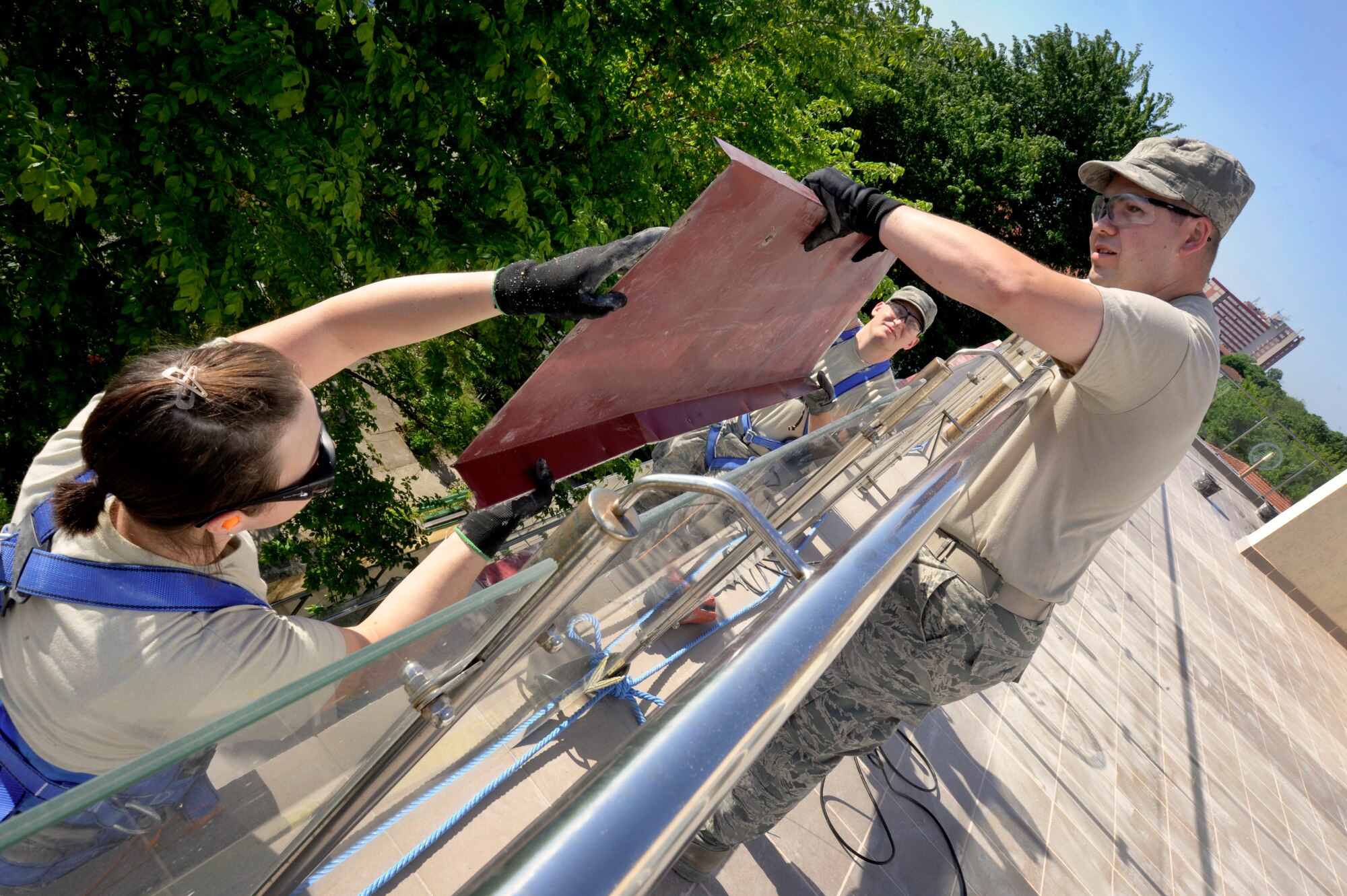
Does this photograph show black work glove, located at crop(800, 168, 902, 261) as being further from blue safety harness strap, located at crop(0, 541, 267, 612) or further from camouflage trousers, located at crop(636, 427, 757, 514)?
camouflage trousers, located at crop(636, 427, 757, 514)

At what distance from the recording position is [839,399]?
3.67 m

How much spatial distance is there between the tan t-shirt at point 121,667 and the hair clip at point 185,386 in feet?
0.79

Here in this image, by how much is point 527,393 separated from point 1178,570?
1034 centimetres

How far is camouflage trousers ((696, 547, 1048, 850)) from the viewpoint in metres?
2.15

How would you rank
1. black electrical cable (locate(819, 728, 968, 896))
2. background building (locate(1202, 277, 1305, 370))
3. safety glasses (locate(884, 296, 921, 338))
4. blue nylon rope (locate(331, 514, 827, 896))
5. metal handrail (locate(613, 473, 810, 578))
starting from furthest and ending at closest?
background building (locate(1202, 277, 1305, 370)) → safety glasses (locate(884, 296, 921, 338)) → black electrical cable (locate(819, 728, 968, 896)) → blue nylon rope (locate(331, 514, 827, 896)) → metal handrail (locate(613, 473, 810, 578))

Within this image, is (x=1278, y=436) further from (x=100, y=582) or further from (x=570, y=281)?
(x=100, y=582)

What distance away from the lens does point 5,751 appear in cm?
113

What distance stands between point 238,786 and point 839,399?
127 inches

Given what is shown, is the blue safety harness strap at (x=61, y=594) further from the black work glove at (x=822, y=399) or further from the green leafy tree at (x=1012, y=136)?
the green leafy tree at (x=1012, y=136)

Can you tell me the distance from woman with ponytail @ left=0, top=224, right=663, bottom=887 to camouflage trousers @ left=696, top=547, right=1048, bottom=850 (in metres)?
1.37

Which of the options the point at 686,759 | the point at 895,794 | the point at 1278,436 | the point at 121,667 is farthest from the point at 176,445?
the point at 1278,436

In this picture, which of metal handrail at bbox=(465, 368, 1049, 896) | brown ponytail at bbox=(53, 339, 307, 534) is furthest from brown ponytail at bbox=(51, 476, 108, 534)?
metal handrail at bbox=(465, 368, 1049, 896)

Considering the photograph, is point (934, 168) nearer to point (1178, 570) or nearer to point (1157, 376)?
point (1178, 570)

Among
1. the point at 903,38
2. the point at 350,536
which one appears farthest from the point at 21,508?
the point at 903,38
